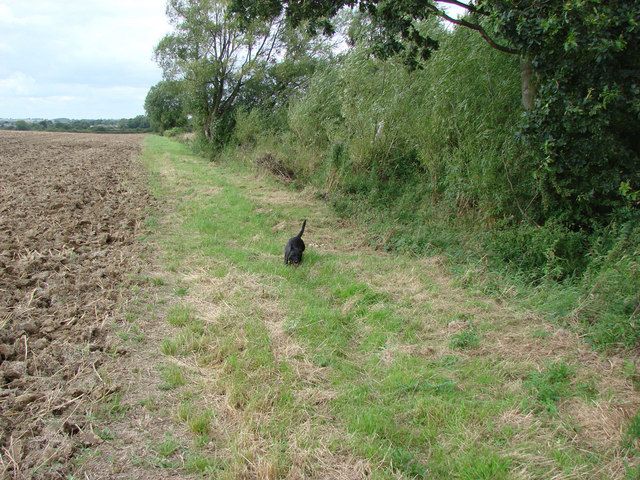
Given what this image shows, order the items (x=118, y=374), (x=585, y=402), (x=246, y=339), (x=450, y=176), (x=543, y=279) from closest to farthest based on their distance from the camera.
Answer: (x=585, y=402) → (x=118, y=374) → (x=246, y=339) → (x=543, y=279) → (x=450, y=176)

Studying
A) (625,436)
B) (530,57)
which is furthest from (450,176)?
(625,436)

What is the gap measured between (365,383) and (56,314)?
11.2ft

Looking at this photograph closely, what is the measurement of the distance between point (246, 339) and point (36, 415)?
180cm

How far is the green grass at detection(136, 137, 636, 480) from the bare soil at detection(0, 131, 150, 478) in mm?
666

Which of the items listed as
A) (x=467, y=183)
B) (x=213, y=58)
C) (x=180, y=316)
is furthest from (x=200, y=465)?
(x=213, y=58)

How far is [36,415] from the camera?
3.16 m

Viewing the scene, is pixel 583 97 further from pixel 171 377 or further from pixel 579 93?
pixel 171 377

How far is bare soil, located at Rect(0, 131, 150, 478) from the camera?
299 cm

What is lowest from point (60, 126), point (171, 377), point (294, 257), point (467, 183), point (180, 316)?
point (171, 377)

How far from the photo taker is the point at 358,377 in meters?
3.90

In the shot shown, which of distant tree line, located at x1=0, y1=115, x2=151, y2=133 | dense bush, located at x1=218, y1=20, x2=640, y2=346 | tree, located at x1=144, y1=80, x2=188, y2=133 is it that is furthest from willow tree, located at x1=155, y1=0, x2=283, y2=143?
distant tree line, located at x1=0, y1=115, x2=151, y2=133

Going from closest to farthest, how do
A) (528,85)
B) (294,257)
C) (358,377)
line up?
(358,377)
(528,85)
(294,257)

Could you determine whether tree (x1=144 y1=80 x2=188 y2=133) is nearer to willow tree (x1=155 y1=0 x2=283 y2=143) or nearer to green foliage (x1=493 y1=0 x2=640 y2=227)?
willow tree (x1=155 y1=0 x2=283 y2=143)

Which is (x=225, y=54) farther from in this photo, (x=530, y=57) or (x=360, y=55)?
(x=530, y=57)
